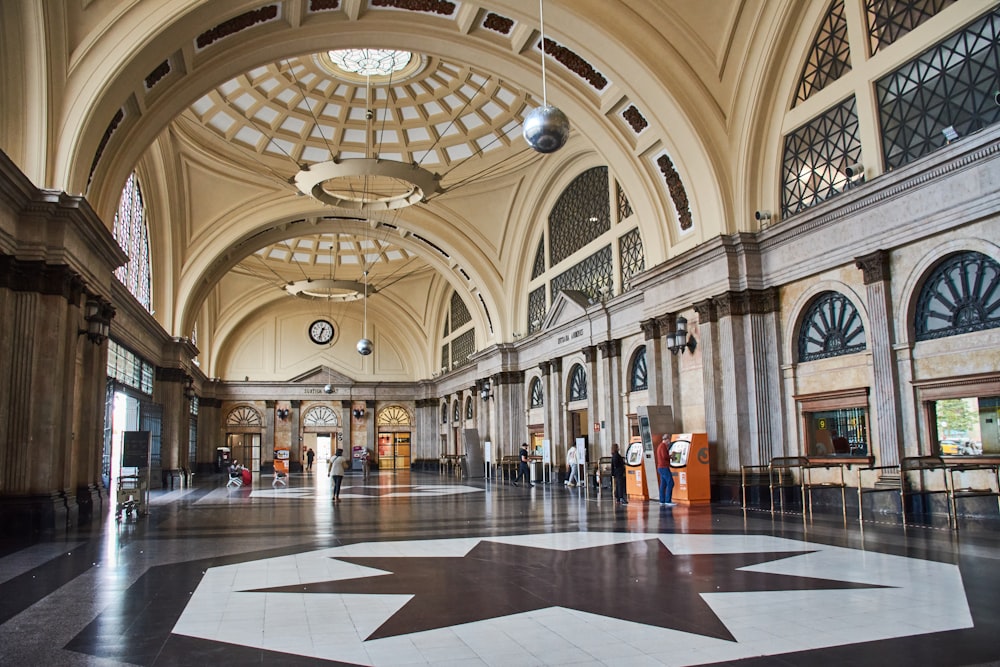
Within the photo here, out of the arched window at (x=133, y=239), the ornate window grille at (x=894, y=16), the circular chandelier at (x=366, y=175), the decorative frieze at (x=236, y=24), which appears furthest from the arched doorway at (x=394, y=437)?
the ornate window grille at (x=894, y=16)

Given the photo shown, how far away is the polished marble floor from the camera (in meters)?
4.31

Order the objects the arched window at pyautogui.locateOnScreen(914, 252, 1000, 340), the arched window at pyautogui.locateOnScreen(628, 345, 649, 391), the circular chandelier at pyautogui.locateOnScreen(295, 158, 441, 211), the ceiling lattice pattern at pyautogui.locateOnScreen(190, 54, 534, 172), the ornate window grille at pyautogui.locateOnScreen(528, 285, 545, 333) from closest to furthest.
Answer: the arched window at pyautogui.locateOnScreen(914, 252, 1000, 340) → the circular chandelier at pyautogui.locateOnScreen(295, 158, 441, 211) → the arched window at pyautogui.locateOnScreen(628, 345, 649, 391) → the ceiling lattice pattern at pyautogui.locateOnScreen(190, 54, 534, 172) → the ornate window grille at pyautogui.locateOnScreen(528, 285, 545, 333)

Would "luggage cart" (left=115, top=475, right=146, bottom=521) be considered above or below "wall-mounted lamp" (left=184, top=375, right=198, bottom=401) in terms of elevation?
below

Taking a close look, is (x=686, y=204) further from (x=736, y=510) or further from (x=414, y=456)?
(x=414, y=456)

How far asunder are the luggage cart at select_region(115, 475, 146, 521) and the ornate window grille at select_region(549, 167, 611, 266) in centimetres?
1341

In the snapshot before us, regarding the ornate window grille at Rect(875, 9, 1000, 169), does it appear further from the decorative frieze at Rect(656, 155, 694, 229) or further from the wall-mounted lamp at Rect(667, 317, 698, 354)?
the wall-mounted lamp at Rect(667, 317, 698, 354)

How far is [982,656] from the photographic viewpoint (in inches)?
159


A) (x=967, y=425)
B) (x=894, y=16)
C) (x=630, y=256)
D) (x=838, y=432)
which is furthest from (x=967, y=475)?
(x=630, y=256)

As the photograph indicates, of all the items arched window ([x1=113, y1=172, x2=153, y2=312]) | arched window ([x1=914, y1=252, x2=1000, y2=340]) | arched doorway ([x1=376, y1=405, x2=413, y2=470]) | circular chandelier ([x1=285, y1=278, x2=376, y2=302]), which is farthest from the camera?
arched doorway ([x1=376, y1=405, x2=413, y2=470])

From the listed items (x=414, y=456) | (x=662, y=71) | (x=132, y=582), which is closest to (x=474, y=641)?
(x=132, y=582)

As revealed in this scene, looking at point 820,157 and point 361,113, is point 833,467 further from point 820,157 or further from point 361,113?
point 361,113

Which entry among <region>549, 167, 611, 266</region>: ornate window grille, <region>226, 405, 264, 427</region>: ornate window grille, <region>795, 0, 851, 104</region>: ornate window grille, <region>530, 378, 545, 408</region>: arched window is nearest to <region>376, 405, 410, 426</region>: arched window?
<region>226, 405, 264, 427</region>: ornate window grille

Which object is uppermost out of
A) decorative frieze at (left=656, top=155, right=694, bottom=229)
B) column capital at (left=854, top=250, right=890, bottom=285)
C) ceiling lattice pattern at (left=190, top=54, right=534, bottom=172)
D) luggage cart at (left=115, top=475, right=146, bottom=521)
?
ceiling lattice pattern at (left=190, top=54, right=534, bottom=172)

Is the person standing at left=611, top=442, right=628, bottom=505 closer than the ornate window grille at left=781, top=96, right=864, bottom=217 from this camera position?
No
